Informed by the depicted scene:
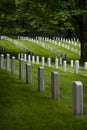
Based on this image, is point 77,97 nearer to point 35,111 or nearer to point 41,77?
point 35,111

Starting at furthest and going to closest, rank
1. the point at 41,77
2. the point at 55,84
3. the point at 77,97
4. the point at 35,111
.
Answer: the point at 41,77 < the point at 55,84 < the point at 35,111 < the point at 77,97

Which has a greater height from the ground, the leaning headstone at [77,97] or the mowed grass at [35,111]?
the leaning headstone at [77,97]

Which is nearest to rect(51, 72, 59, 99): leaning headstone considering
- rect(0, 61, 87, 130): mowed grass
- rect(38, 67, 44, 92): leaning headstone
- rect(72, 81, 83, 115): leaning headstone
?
rect(0, 61, 87, 130): mowed grass

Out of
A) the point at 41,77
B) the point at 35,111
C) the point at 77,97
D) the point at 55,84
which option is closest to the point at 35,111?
the point at 35,111

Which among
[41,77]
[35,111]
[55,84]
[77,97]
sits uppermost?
[77,97]

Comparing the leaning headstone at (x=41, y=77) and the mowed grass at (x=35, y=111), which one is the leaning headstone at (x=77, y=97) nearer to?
the mowed grass at (x=35, y=111)

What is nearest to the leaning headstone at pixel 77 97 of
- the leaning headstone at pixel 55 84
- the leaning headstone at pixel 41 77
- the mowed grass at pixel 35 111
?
the mowed grass at pixel 35 111

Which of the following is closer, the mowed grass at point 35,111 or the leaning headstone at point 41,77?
the mowed grass at point 35,111

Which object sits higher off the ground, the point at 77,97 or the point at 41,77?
the point at 77,97

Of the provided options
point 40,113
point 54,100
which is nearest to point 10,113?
point 40,113

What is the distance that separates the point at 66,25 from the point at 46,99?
114ft

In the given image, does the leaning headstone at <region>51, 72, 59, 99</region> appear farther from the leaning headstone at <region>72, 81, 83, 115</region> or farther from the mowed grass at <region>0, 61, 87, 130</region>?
the leaning headstone at <region>72, 81, 83, 115</region>

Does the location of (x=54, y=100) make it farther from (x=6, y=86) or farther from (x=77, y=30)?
(x=77, y=30)

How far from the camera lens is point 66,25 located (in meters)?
47.9
